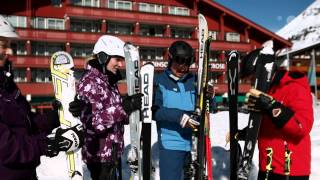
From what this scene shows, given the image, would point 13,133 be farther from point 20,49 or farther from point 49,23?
point 49,23

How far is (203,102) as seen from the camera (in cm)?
417

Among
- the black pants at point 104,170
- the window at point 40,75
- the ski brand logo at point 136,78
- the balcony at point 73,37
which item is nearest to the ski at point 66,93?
the black pants at point 104,170

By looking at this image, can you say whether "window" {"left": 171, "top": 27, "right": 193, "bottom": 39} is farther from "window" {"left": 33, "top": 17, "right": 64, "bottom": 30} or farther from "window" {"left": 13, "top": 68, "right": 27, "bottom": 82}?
"window" {"left": 13, "top": 68, "right": 27, "bottom": 82}

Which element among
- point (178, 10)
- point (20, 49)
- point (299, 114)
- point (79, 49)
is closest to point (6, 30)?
point (299, 114)

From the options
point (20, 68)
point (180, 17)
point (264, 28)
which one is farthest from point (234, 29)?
point (20, 68)

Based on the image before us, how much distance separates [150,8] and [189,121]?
35.2 metres

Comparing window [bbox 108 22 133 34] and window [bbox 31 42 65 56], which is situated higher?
window [bbox 108 22 133 34]

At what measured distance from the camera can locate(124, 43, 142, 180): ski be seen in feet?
14.2

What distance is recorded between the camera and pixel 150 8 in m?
38.0

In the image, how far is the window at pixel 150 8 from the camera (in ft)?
124

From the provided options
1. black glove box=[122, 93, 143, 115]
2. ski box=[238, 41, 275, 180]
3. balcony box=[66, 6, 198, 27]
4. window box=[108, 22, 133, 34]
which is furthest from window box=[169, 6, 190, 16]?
ski box=[238, 41, 275, 180]

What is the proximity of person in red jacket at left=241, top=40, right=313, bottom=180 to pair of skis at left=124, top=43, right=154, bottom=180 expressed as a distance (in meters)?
1.46

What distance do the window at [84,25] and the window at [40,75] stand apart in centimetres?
473

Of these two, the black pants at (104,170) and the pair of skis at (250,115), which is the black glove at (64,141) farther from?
the pair of skis at (250,115)
